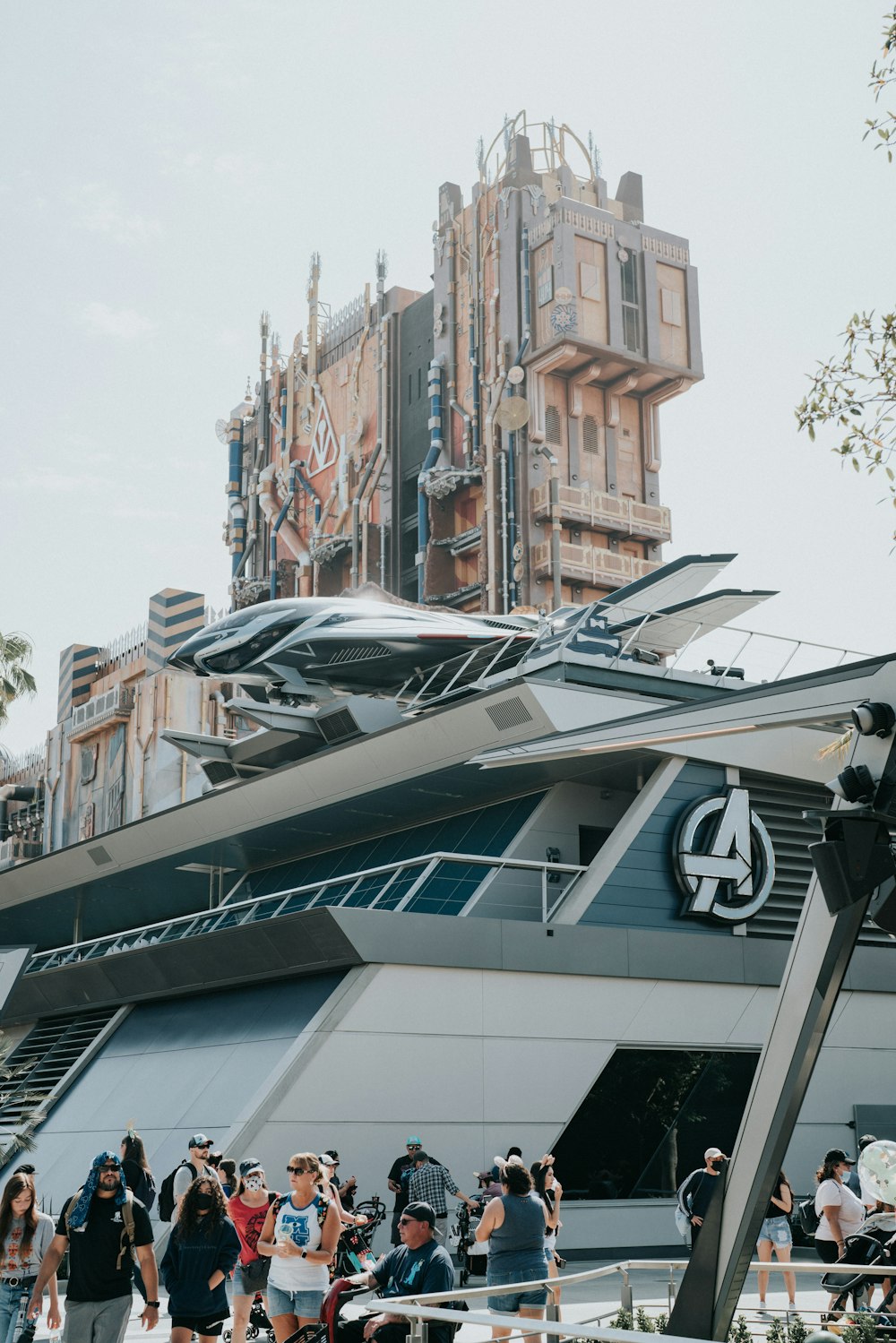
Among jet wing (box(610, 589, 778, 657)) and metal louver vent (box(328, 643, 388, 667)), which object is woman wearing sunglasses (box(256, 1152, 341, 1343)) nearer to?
jet wing (box(610, 589, 778, 657))

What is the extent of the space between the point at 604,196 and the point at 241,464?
74.3ft

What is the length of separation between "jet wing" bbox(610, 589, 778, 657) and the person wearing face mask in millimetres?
16371

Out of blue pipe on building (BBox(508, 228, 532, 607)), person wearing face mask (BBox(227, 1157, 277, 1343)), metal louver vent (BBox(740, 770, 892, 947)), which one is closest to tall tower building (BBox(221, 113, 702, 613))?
blue pipe on building (BBox(508, 228, 532, 607))

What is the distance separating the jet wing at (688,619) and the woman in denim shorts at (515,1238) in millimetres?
17285

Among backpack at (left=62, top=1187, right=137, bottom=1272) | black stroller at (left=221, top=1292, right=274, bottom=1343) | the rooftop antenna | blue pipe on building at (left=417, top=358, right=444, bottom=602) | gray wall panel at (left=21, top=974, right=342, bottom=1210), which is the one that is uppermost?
the rooftop antenna

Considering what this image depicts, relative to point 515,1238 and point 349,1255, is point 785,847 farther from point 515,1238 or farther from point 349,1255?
point 515,1238

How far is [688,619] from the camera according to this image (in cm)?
2825

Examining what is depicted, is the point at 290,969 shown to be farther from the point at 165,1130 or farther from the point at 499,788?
the point at 499,788

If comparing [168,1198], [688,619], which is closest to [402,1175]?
[168,1198]

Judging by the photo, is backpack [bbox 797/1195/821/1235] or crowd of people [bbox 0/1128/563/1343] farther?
backpack [bbox 797/1195/821/1235]

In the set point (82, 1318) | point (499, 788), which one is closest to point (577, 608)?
point (499, 788)

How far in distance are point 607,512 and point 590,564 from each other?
2.09 m

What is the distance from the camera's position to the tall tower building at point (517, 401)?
46.8 m

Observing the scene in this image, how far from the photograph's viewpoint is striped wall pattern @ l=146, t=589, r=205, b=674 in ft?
189
